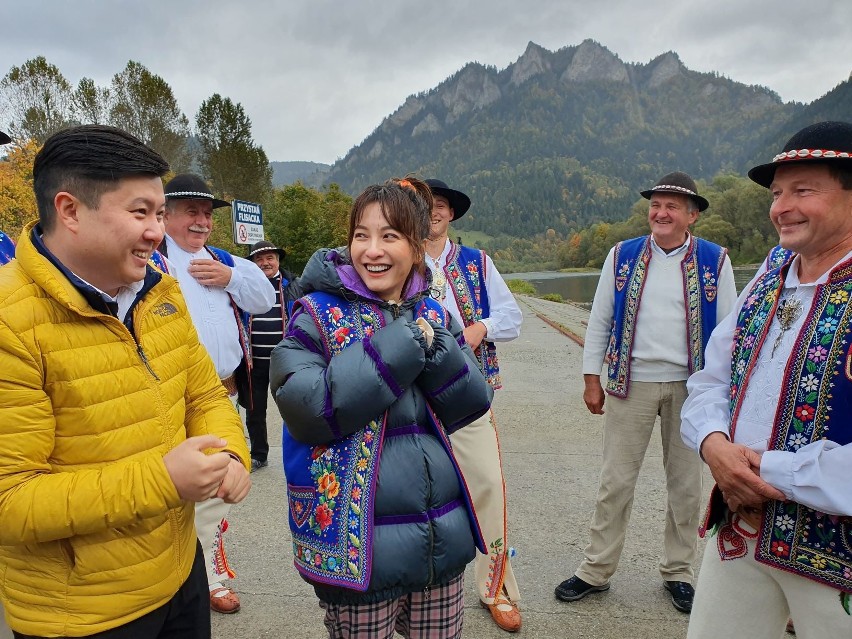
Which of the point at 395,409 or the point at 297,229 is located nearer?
the point at 395,409

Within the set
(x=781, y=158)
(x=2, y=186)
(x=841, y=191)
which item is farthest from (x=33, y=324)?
(x=2, y=186)

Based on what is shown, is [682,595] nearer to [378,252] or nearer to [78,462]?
[378,252]

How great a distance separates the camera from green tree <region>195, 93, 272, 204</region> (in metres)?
43.4

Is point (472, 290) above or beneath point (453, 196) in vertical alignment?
beneath

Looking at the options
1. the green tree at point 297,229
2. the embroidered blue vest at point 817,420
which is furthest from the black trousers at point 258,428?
the green tree at point 297,229

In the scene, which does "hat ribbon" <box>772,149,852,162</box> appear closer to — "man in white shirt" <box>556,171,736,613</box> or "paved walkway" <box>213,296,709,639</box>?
"man in white shirt" <box>556,171,736,613</box>

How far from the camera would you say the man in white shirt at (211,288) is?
118 inches

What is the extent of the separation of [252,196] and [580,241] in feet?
224

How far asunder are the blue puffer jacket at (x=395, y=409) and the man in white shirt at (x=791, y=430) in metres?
0.89

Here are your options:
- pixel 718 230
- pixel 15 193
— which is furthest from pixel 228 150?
pixel 718 230

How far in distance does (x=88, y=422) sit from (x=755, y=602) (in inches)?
83.4

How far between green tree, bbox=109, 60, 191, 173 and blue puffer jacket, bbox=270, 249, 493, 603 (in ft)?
138

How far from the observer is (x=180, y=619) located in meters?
1.67

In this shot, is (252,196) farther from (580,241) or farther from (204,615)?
(580,241)
